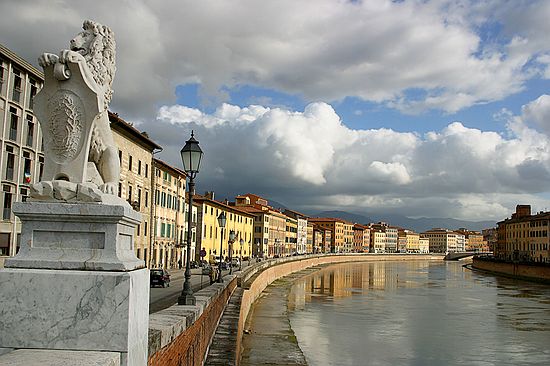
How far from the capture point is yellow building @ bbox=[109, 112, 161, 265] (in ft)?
148

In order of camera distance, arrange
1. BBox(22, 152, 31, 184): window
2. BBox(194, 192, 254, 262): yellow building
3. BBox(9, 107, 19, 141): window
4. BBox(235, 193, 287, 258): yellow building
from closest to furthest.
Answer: BBox(9, 107, 19, 141): window → BBox(22, 152, 31, 184): window → BBox(194, 192, 254, 262): yellow building → BBox(235, 193, 287, 258): yellow building

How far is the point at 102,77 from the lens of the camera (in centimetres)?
500

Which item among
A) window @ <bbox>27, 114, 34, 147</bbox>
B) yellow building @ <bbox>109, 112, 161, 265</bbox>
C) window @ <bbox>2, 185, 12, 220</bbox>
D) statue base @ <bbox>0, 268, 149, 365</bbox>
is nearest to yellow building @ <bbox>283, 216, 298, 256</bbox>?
yellow building @ <bbox>109, 112, 161, 265</bbox>

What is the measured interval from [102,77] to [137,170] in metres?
46.4

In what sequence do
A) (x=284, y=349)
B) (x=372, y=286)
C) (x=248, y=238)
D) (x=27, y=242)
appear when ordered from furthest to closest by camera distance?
(x=248, y=238), (x=372, y=286), (x=284, y=349), (x=27, y=242)

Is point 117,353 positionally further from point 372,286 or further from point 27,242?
point 372,286

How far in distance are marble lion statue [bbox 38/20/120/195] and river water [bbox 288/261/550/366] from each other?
22.0 metres

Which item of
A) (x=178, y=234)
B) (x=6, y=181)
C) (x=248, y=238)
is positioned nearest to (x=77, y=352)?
(x=6, y=181)

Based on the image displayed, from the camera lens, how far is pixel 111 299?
4.19 meters

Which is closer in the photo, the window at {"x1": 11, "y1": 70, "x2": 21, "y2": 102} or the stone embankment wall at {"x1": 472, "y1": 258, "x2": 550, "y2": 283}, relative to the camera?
the window at {"x1": 11, "y1": 70, "x2": 21, "y2": 102}

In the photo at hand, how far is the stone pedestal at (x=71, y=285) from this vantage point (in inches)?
163

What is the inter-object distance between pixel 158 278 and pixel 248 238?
213 feet

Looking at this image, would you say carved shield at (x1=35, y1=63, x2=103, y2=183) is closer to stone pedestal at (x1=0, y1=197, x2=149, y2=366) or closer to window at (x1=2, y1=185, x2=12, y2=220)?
stone pedestal at (x1=0, y1=197, x2=149, y2=366)

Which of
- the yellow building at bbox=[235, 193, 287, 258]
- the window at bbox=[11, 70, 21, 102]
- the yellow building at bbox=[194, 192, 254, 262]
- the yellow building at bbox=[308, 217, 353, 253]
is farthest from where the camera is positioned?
the yellow building at bbox=[308, 217, 353, 253]
